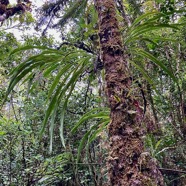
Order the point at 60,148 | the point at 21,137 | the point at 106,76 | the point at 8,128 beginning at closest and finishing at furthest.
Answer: the point at 106,76
the point at 8,128
the point at 21,137
the point at 60,148

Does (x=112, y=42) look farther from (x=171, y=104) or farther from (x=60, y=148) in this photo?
(x=60, y=148)

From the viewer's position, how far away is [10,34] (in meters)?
3.25

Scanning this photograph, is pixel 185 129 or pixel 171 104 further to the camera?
pixel 171 104

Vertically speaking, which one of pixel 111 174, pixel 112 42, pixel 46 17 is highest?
pixel 46 17

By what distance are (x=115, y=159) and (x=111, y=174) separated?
5 centimetres

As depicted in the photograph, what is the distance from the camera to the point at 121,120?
768 mm

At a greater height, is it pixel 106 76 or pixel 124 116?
pixel 106 76

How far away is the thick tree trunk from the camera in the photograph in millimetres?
672

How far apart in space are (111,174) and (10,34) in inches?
120

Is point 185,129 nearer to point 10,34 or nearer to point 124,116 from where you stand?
point 124,116

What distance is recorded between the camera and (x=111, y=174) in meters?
0.70

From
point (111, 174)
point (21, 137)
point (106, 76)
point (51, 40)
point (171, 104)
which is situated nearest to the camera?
point (111, 174)

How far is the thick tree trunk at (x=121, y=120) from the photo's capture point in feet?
2.21

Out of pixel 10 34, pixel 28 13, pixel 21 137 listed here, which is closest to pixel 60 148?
pixel 21 137
